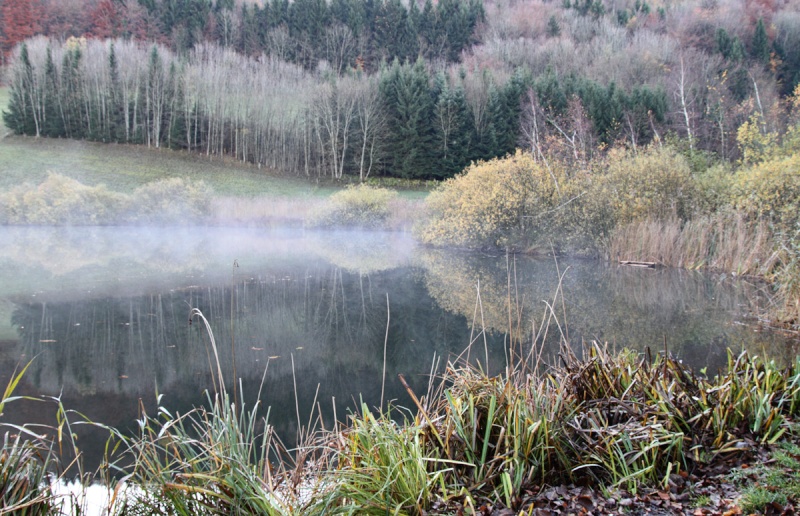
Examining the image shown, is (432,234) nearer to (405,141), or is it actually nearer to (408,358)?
(408,358)

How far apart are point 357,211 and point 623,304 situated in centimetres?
1601

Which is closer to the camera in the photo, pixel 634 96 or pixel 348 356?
pixel 348 356

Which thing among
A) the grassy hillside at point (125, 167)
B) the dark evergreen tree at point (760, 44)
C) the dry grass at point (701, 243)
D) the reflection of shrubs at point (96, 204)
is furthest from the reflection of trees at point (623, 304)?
the dark evergreen tree at point (760, 44)

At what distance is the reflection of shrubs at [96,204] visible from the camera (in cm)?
2211

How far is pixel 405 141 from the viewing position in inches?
1507

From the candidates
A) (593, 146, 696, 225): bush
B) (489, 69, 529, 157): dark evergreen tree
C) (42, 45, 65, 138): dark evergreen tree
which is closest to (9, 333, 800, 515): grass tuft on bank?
(593, 146, 696, 225): bush

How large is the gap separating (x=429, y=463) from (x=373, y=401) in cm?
226

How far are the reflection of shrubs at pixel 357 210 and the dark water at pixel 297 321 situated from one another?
8528 mm

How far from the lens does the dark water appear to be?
206 inches

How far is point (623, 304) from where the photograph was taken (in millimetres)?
9344

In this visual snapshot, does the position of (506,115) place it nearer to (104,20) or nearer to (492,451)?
(104,20)

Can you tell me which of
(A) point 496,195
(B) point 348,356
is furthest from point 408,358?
(A) point 496,195

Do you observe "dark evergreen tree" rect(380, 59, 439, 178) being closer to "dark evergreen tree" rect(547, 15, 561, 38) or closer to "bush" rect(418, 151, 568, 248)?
"bush" rect(418, 151, 568, 248)

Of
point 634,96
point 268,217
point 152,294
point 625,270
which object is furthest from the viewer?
point 634,96
